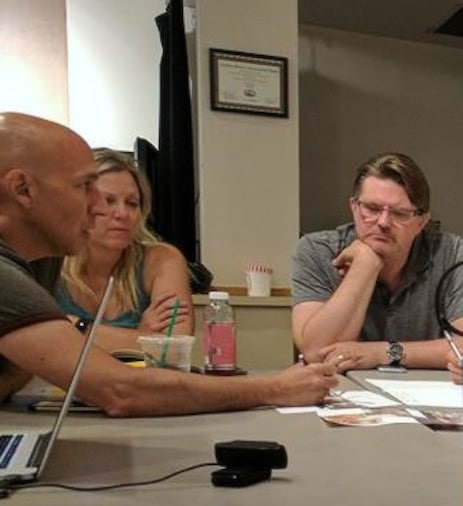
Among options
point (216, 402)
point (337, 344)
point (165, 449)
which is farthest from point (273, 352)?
point (165, 449)

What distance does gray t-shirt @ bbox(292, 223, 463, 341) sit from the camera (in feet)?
5.96

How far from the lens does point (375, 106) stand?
3807 mm

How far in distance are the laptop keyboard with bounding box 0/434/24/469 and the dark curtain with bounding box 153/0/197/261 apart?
1.79 meters

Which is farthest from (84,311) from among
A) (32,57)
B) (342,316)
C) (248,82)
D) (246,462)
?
(32,57)

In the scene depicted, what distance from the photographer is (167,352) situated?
4.07ft

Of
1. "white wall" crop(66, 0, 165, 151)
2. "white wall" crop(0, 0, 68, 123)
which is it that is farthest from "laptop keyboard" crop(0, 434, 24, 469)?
"white wall" crop(66, 0, 165, 151)

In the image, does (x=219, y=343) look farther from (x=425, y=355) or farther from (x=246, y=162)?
(x=246, y=162)

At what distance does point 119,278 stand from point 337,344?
695 millimetres

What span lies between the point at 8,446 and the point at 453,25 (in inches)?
140

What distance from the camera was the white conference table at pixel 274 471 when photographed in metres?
0.61

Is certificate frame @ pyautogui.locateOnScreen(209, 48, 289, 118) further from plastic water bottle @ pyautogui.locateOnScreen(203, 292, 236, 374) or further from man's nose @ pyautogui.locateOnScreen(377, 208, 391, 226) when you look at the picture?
plastic water bottle @ pyautogui.locateOnScreen(203, 292, 236, 374)

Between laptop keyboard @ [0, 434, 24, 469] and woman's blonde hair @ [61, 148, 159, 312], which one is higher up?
woman's blonde hair @ [61, 148, 159, 312]

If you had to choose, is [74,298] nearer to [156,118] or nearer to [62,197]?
[62,197]

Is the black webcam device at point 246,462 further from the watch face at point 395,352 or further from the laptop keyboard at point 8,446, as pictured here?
the watch face at point 395,352
